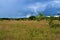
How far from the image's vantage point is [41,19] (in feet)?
125

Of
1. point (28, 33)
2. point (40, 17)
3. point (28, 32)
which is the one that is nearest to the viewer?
point (28, 33)

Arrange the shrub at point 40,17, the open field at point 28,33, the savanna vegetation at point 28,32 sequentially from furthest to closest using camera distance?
the shrub at point 40,17, the savanna vegetation at point 28,32, the open field at point 28,33

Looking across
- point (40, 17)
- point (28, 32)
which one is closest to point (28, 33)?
point (28, 32)

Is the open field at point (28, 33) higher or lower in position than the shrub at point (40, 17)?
lower

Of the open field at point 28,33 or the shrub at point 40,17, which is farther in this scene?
the shrub at point 40,17

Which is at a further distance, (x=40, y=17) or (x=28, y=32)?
(x=40, y=17)

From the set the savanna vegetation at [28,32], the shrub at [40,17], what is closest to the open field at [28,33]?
the savanna vegetation at [28,32]

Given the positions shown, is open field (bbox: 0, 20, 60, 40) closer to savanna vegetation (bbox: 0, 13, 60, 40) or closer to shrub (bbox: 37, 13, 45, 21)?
savanna vegetation (bbox: 0, 13, 60, 40)

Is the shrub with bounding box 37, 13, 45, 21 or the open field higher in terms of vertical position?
the shrub with bounding box 37, 13, 45, 21

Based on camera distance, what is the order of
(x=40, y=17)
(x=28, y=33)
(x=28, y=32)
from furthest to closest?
(x=40, y=17) < (x=28, y=32) < (x=28, y=33)

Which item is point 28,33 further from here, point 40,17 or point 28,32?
point 40,17

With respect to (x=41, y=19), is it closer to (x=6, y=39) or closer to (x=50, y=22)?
(x=50, y=22)

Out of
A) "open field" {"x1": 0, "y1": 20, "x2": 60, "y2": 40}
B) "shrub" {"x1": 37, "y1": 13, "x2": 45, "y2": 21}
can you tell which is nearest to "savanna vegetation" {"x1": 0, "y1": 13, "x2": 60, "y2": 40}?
"open field" {"x1": 0, "y1": 20, "x2": 60, "y2": 40}

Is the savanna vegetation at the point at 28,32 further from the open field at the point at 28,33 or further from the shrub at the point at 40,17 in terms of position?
the shrub at the point at 40,17
